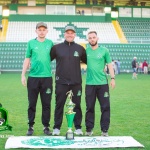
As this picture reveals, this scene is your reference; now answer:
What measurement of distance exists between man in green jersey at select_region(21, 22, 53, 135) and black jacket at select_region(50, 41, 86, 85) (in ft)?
0.49

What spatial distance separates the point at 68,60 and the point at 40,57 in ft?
1.46

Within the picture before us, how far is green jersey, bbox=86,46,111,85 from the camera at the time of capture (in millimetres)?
8141

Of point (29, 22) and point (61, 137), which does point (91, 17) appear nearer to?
point (29, 22)

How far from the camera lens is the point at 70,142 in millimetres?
7309

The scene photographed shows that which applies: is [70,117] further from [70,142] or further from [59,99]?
[59,99]

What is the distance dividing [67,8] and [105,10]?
11.5 feet

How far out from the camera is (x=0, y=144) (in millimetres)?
7254

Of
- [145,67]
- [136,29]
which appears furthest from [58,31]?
[145,67]

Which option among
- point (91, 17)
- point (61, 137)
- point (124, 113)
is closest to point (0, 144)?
point (61, 137)

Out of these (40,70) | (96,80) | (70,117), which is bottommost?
(70,117)

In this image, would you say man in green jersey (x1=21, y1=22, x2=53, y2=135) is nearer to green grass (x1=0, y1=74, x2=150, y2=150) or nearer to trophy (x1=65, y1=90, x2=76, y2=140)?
green grass (x1=0, y1=74, x2=150, y2=150)

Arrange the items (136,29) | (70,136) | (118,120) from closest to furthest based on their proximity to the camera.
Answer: (70,136) < (118,120) < (136,29)

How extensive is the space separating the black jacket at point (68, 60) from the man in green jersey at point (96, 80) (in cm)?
17

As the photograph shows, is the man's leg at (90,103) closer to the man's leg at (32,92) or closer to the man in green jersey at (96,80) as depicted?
the man in green jersey at (96,80)
